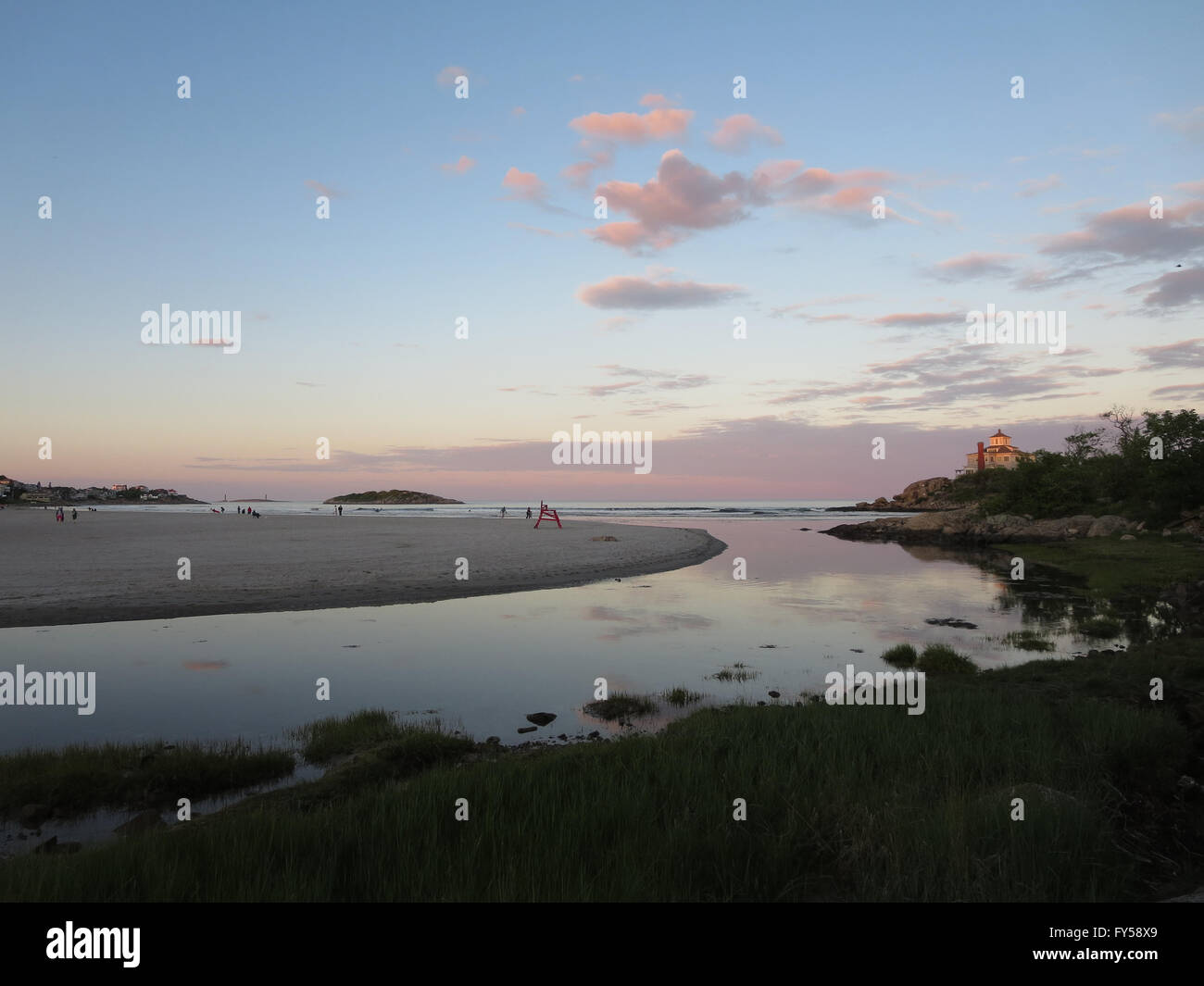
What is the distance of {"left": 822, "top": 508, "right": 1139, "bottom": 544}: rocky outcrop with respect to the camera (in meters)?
67.4

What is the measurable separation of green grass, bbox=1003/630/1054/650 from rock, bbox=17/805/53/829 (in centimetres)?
2411

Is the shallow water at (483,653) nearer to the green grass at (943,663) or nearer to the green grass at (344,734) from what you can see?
the green grass at (344,734)

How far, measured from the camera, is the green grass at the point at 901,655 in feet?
64.0

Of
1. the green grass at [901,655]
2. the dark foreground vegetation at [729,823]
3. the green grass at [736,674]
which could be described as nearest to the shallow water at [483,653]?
the green grass at [736,674]

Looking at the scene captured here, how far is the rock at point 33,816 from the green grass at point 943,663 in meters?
18.4

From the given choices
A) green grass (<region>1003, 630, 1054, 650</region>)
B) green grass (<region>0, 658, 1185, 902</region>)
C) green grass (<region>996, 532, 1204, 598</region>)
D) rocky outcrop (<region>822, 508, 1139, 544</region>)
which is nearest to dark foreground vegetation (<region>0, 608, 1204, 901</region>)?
green grass (<region>0, 658, 1185, 902</region>)

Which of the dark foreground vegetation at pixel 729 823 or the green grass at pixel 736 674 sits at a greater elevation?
the dark foreground vegetation at pixel 729 823

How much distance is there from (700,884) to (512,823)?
2.32 m

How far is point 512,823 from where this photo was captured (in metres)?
7.94

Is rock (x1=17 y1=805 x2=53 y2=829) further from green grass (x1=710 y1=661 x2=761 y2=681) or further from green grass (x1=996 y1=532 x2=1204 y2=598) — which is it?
green grass (x1=996 y1=532 x2=1204 y2=598)

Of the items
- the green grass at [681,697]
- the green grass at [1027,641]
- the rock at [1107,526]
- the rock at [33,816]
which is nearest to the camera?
the rock at [33,816]

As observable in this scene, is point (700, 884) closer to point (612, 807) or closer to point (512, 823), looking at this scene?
point (612, 807)

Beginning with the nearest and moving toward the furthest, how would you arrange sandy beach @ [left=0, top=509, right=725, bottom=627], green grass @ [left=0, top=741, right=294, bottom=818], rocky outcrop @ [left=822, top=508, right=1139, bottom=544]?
green grass @ [left=0, top=741, right=294, bottom=818]
sandy beach @ [left=0, top=509, right=725, bottom=627]
rocky outcrop @ [left=822, top=508, right=1139, bottom=544]

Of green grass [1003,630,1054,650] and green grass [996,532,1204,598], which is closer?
green grass [1003,630,1054,650]
